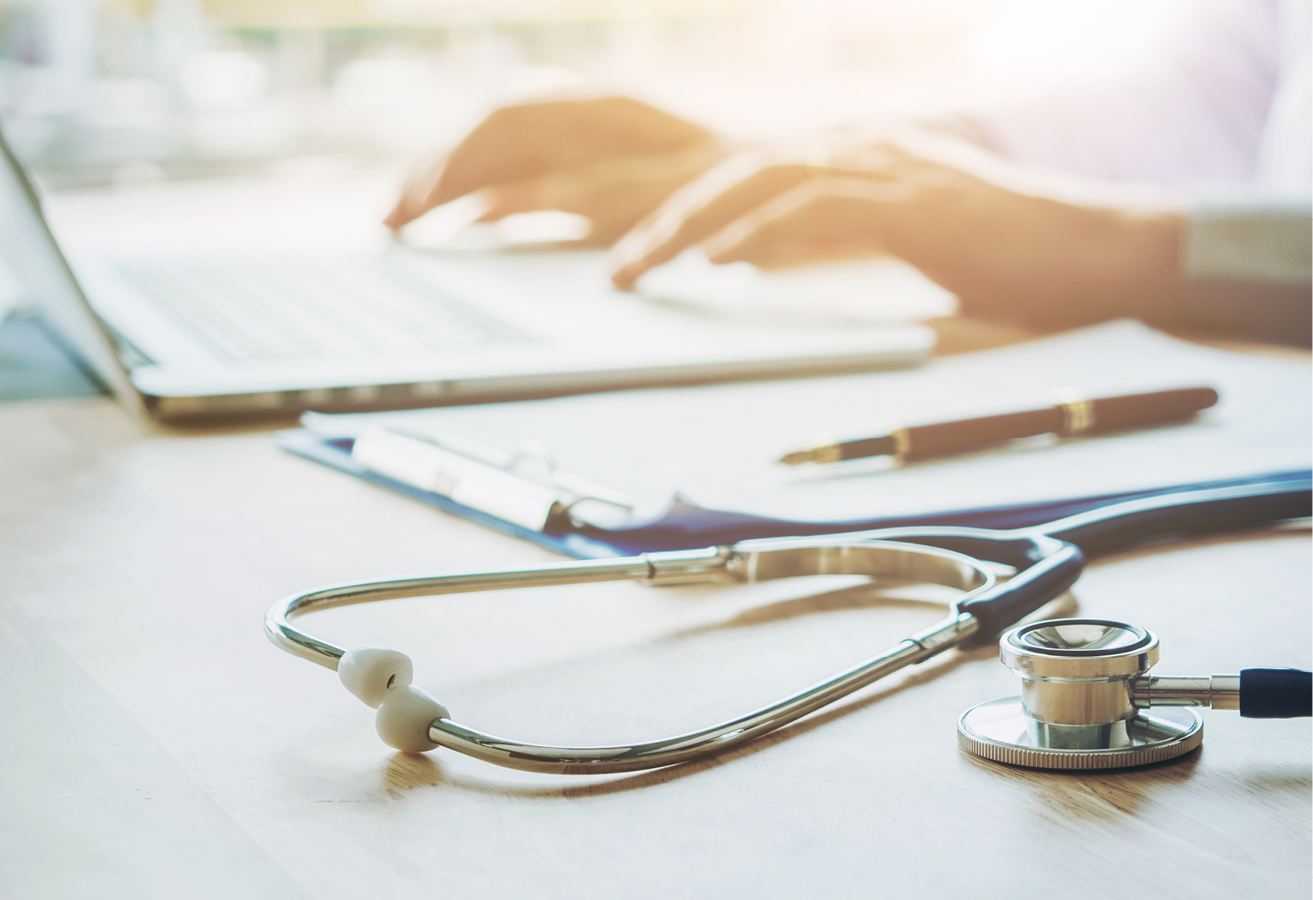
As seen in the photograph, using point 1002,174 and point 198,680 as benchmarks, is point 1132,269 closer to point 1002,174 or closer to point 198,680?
point 1002,174

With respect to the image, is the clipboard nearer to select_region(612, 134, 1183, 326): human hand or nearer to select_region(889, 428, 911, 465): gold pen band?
select_region(889, 428, 911, 465): gold pen band

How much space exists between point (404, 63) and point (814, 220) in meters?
4.35

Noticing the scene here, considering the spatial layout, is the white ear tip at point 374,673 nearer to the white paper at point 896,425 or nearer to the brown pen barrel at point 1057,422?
the white paper at point 896,425

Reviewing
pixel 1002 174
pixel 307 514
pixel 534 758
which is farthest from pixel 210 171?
pixel 534 758

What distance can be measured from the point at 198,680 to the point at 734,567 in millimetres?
177

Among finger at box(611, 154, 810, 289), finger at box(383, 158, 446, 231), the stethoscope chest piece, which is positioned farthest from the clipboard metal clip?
finger at box(383, 158, 446, 231)

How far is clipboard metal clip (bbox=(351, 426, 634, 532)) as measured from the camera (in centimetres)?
52

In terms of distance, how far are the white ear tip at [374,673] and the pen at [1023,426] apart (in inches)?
10.9

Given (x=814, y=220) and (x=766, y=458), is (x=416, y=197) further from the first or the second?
(x=766, y=458)

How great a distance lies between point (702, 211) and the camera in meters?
1.10

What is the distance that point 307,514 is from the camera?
1.83 feet

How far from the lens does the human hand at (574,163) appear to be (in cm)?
142

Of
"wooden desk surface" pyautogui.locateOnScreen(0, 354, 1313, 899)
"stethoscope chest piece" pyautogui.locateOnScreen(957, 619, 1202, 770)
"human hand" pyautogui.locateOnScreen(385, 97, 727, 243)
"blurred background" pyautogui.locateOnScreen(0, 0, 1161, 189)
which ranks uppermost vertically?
"blurred background" pyautogui.locateOnScreen(0, 0, 1161, 189)

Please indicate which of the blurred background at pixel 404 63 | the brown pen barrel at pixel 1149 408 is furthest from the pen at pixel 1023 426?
the blurred background at pixel 404 63
